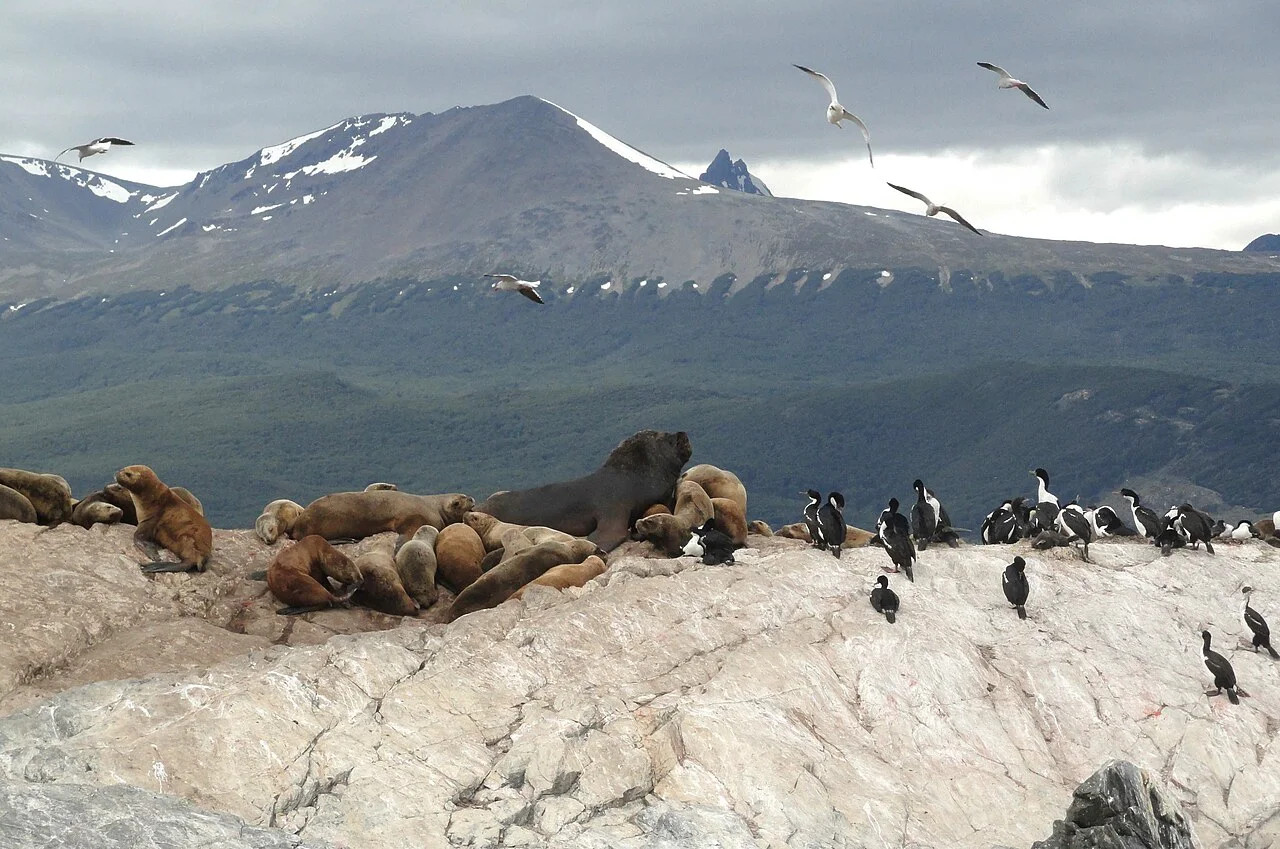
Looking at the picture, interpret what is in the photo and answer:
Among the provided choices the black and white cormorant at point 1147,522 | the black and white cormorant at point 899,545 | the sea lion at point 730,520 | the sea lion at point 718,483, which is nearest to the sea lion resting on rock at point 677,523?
the sea lion at point 730,520

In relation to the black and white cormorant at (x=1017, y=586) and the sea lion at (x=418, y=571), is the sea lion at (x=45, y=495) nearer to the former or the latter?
the sea lion at (x=418, y=571)

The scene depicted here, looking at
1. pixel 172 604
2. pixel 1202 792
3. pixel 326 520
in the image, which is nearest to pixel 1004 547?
pixel 1202 792

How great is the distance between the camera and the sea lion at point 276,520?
23.4m

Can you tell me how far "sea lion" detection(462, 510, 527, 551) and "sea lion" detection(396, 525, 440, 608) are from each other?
180 cm

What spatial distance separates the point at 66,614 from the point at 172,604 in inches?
69.7

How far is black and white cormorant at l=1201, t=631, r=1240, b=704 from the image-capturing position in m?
18.9

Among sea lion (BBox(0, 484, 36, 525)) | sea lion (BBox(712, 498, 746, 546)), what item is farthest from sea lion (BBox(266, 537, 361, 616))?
sea lion (BBox(712, 498, 746, 546))

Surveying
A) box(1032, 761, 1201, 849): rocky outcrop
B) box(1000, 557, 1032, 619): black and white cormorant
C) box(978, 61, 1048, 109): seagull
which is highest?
box(978, 61, 1048, 109): seagull

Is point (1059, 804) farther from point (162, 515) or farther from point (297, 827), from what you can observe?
point (162, 515)

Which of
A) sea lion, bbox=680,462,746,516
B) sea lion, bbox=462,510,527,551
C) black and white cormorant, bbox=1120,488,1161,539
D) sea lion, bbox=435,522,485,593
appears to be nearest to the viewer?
sea lion, bbox=435,522,485,593

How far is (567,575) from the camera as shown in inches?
794

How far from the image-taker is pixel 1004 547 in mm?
22281

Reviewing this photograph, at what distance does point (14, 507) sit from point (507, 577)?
7.44 meters

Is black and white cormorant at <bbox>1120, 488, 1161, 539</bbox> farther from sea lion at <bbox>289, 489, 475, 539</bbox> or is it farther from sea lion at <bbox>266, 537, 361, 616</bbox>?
sea lion at <bbox>266, 537, 361, 616</bbox>
